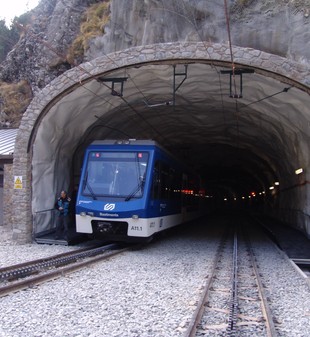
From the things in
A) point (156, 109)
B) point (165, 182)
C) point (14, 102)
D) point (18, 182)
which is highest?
point (14, 102)

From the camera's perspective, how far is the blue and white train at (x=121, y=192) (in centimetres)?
1284

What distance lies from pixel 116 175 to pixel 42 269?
4270 millimetres

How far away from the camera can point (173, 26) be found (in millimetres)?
18922

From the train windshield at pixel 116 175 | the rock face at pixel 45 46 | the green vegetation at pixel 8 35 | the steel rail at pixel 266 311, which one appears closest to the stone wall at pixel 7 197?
the train windshield at pixel 116 175

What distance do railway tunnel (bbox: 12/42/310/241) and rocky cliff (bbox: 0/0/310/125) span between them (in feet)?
4.95

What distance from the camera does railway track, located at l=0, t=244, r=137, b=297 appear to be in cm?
793

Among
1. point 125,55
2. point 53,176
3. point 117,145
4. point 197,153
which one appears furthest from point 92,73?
point 197,153

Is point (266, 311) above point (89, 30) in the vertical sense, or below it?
below

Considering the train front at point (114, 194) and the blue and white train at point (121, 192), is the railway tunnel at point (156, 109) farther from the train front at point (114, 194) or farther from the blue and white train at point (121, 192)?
the train front at point (114, 194)

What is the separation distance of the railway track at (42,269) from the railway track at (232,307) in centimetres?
291

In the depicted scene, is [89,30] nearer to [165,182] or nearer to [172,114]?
[172,114]

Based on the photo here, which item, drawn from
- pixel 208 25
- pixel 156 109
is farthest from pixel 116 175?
pixel 208 25

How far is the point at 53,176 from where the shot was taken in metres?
16.2

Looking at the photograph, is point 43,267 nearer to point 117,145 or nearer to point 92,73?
point 117,145
